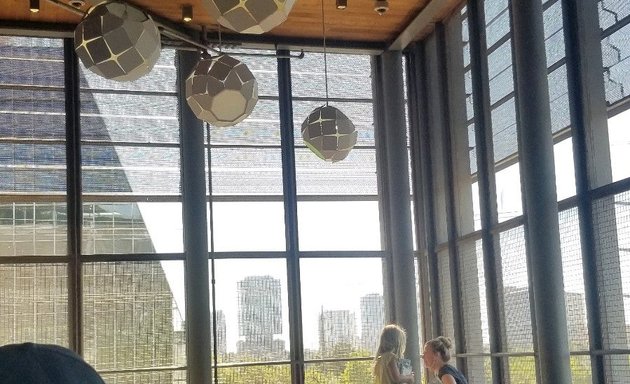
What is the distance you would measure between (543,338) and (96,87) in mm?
5091

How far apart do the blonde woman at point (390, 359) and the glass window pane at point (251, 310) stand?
2587 mm

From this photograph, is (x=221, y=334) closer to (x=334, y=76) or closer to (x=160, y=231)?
(x=160, y=231)

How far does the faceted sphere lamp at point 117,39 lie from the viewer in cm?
408

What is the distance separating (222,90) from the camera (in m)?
4.67

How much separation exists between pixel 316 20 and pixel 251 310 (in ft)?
9.78

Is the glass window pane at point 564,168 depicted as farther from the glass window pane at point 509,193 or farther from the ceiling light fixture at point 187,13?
the ceiling light fixture at point 187,13

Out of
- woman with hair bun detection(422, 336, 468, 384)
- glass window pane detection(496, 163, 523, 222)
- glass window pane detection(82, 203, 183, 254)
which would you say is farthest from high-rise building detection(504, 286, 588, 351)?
glass window pane detection(82, 203, 183, 254)

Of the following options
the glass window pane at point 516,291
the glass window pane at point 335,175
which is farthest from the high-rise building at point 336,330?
the glass window pane at point 516,291

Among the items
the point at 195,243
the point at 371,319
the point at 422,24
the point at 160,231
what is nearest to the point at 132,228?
the point at 160,231

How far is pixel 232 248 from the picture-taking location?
8922mm

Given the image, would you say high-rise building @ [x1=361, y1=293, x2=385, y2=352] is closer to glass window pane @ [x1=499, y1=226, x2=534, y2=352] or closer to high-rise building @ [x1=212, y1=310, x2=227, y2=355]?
high-rise building @ [x1=212, y1=310, x2=227, y2=355]

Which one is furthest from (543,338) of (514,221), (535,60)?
(535,60)

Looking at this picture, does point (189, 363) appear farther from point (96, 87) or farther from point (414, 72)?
point (414, 72)

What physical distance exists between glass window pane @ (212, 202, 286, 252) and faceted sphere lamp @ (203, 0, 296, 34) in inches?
224
